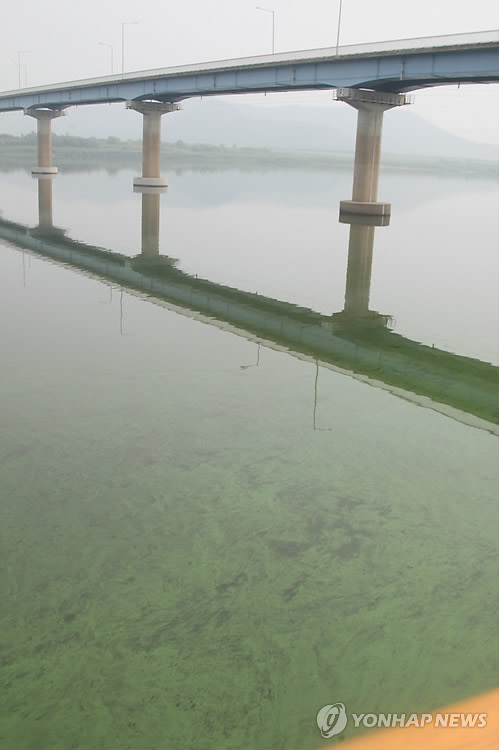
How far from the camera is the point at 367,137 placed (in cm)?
4659

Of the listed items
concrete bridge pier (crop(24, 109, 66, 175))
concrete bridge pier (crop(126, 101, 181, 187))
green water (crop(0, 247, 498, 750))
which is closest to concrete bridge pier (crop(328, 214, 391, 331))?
green water (crop(0, 247, 498, 750))

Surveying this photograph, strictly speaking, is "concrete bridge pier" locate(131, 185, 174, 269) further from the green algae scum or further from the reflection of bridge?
the green algae scum

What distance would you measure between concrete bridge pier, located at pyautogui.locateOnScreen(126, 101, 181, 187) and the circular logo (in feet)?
207

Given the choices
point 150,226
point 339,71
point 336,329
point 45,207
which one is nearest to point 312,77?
point 339,71

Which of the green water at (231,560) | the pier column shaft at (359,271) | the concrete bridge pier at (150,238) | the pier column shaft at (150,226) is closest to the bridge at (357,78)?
the pier column shaft at (359,271)

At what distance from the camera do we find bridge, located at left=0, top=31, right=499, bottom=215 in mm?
37850

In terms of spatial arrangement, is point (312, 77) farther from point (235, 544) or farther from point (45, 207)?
point (235, 544)

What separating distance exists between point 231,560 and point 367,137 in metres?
43.7

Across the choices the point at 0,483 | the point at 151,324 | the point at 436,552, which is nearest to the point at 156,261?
the point at 151,324

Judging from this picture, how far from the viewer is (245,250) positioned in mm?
27125

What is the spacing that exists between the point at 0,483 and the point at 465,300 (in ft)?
47.3

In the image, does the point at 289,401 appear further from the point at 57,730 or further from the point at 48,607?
the point at 57,730

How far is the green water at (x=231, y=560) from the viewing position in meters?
4.90

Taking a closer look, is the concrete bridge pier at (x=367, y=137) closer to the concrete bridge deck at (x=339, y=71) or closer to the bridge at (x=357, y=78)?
the bridge at (x=357, y=78)
